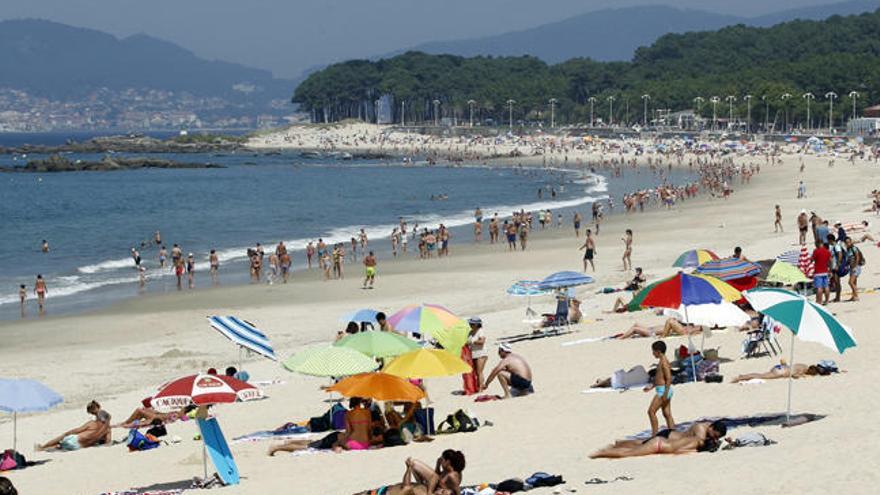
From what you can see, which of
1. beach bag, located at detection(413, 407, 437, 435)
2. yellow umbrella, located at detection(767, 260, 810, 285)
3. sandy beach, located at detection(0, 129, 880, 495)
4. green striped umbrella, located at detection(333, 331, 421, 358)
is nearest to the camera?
sandy beach, located at detection(0, 129, 880, 495)

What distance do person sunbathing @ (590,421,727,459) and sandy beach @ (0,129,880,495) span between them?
168 mm

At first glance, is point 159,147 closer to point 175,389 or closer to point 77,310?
point 77,310

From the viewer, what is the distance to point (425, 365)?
13.4 meters

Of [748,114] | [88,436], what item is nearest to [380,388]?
[88,436]

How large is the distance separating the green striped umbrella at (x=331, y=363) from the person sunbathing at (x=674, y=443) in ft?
10.2

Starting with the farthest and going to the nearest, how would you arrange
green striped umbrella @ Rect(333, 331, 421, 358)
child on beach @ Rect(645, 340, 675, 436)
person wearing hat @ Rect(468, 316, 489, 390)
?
1. person wearing hat @ Rect(468, 316, 489, 390)
2. green striped umbrella @ Rect(333, 331, 421, 358)
3. child on beach @ Rect(645, 340, 675, 436)

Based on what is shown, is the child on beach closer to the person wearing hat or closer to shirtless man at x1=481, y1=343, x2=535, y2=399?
shirtless man at x1=481, y1=343, x2=535, y2=399

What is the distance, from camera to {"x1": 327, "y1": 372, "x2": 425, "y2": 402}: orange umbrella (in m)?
12.8

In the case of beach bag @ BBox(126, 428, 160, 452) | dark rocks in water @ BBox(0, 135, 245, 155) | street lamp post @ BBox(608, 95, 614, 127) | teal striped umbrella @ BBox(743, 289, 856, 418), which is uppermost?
street lamp post @ BBox(608, 95, 614, 127)

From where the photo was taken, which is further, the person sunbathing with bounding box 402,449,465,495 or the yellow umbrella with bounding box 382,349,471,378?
the yellow umbrella with bounding box 382,349,471,378

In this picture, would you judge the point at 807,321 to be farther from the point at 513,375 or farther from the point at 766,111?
the point at 766,111

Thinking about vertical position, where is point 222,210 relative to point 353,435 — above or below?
below

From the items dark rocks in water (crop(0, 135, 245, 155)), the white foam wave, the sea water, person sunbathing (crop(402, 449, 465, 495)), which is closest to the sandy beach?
person sunbathing (crop(402, 449, 465, 495))

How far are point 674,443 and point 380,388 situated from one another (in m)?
3.23
